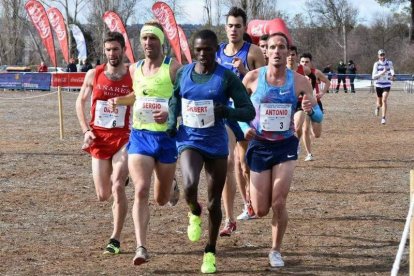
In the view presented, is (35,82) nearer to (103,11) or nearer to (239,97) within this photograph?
(103,11)

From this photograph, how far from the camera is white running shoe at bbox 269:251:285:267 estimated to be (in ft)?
23.3

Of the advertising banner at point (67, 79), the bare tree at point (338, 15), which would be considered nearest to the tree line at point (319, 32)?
the bare tree at point (338, 15)

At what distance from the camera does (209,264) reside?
6859mm

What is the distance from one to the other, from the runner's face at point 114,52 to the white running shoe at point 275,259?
2.27 m

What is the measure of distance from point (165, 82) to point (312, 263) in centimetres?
201

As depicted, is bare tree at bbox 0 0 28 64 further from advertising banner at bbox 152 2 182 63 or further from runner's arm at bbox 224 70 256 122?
runner's arm at bbox 224 70 256 122

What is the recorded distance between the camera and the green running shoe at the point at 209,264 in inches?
269

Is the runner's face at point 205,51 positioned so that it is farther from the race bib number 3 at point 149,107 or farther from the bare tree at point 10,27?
the bare tree at point 10,27

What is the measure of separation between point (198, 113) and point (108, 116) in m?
1.36

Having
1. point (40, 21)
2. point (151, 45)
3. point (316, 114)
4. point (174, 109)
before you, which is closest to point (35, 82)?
point (40, 21)

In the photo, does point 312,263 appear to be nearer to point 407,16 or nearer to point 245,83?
point 245,83

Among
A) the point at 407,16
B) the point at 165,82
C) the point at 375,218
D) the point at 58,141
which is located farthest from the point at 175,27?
the point at 407,16

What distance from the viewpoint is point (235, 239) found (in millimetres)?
8289

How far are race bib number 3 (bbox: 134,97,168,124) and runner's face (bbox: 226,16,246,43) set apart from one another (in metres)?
1.86
